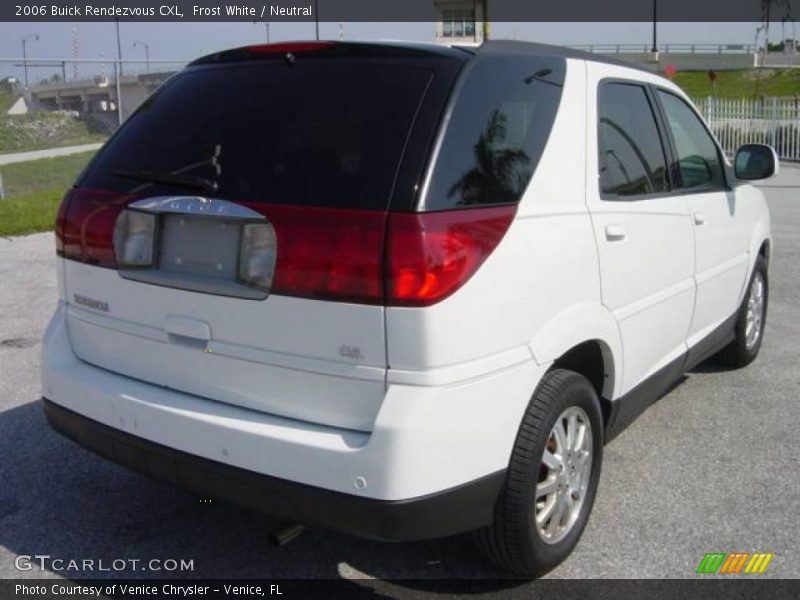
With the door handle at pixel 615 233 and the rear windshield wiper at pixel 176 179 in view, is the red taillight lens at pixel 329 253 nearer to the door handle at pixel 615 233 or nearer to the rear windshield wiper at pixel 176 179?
the rear windshield wiper at pixel 176 179

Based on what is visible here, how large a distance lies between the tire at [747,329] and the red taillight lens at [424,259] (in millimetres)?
3288

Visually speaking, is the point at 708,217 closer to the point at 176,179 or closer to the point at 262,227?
the point at 262,227

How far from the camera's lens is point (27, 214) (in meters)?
11.2

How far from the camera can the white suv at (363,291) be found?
2.51m

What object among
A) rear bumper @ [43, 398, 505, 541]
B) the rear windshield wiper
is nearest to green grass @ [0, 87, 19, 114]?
the rear windshield wiper

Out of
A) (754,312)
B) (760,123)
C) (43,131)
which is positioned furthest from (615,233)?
(760,123)

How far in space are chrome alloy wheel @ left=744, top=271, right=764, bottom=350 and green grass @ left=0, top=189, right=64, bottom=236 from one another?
7.93m

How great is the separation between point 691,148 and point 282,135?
2.57 metres

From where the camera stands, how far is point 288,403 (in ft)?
8.76

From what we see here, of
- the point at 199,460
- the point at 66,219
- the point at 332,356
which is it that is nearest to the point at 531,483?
the point at 332,356

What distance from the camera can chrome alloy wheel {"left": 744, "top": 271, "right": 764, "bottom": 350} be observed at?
543 centimetres
